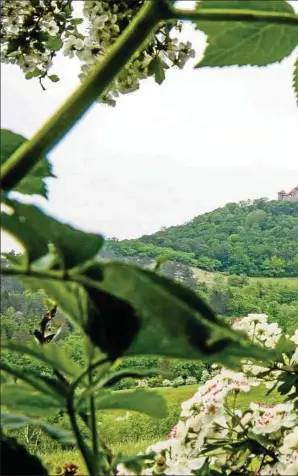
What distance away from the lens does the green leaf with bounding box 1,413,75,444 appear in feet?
0.74

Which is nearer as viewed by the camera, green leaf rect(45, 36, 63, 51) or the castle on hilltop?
green leaf rect(45, 36, 63, 51)

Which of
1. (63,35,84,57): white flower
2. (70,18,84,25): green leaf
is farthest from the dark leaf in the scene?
(70,18,84,25): green leaf

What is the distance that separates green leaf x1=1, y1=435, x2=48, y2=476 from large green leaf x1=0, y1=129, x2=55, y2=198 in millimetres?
86

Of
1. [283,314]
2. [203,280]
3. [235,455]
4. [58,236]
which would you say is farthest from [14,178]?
[203,280]

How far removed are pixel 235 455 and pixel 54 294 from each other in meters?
0.48

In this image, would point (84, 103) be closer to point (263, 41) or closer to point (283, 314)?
point (263, 41)

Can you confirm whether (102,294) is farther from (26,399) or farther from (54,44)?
(54,44)

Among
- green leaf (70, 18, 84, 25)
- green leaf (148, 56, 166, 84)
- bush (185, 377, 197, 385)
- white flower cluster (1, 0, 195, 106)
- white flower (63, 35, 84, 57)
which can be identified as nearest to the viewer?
white flower cluster (1, 0, 195, 106)

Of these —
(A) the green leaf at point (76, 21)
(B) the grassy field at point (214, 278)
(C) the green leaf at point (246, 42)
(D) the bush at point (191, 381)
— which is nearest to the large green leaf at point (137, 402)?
(C) the green leaf at point (246, 42)

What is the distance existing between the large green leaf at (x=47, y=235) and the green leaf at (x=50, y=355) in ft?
0.13

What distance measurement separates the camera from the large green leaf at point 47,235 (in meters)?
0.17

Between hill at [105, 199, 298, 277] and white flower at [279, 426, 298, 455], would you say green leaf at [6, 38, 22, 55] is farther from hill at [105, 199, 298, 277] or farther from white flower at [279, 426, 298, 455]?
hill at [105, 199, 298, 277]

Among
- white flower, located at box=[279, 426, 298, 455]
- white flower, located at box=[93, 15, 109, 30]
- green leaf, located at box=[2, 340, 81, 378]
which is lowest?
green leaf, located at box=[2, 340, 81, 378]

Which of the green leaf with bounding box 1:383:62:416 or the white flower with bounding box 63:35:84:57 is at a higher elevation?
the white flower with bounding box 63:35:84:57
